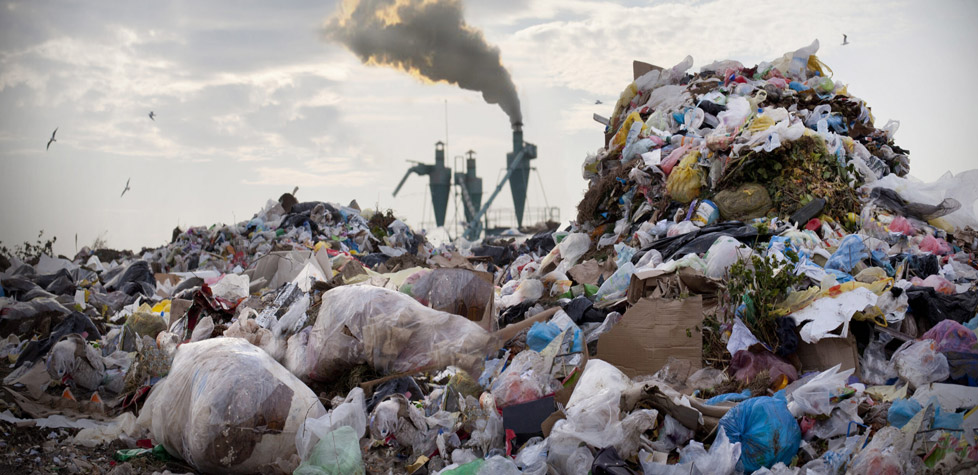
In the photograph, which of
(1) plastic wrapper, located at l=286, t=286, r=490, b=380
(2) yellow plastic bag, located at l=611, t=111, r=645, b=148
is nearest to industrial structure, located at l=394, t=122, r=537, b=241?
(2) yellow plastic bag, located at l=611, t=111, r=645, b=148

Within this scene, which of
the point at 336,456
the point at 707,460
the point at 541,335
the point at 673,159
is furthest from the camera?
the point at 673,159

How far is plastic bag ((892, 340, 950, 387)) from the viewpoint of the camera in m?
3.85

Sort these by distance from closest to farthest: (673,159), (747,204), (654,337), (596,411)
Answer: (596,411) → (654,337) → (747,204) → (673,159)

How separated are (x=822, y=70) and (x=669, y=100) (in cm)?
168

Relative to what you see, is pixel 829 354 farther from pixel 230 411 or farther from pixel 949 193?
pixel 230 411

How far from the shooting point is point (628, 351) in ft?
14.9

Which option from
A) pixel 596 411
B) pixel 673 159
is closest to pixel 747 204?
pixel 673 159

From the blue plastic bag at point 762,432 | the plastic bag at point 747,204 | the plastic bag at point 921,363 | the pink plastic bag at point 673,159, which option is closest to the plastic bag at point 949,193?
the plastic bag at point 747,204

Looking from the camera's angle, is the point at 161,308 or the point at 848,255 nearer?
the point at 848,255

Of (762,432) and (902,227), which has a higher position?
(902,227)

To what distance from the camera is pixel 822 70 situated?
805 centimetres

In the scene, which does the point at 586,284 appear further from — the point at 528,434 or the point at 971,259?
the point at 971,259

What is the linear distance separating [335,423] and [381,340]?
2.36 feet

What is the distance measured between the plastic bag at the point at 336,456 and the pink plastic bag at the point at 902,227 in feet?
14.3
